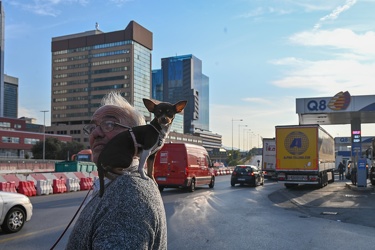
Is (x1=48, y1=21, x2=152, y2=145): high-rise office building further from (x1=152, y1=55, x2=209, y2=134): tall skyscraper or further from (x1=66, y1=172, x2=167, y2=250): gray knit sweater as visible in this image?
(x1=66, y1=172, x2=167, y2=250): gray knit sweater

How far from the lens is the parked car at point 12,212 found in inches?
349

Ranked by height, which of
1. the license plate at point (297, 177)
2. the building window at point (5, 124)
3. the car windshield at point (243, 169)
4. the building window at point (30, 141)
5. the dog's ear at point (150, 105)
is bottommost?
the license plate at point (297, 177)

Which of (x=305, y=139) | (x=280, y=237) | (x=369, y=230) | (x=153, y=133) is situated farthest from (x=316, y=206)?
(x=153, y=133)

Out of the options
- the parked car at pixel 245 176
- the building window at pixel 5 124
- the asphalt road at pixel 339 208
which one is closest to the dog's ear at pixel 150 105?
the asphalt road at pixel 339 208

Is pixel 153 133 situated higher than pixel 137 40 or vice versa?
pixel 137 40

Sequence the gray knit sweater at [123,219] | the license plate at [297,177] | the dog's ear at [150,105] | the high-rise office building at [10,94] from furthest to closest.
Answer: the high-rise office building at [10,94] → the license plate at [297,177] → the dog's ear at [150,105] → the gray knit sweater at [123,219]

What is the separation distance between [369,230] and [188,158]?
1154 centimetres

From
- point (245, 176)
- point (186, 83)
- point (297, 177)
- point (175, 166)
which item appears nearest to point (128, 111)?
point (175, 166)

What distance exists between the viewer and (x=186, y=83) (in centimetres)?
12538

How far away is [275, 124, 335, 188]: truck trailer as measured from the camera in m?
22.5

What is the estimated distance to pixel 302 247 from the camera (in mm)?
7688

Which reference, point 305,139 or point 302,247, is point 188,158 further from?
point 302,247

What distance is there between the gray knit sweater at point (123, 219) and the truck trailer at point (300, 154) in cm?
2194

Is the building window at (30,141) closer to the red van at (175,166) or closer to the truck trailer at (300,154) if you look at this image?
the red van at (175,166)
